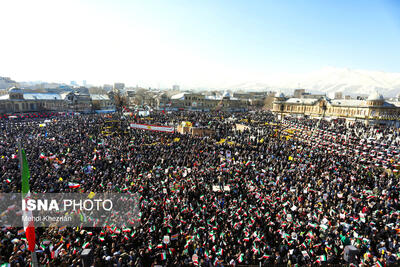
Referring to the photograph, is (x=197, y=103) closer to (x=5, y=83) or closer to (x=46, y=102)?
Result: (x=46, y=102)

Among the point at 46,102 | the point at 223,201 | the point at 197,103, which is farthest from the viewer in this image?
the point at 197,103

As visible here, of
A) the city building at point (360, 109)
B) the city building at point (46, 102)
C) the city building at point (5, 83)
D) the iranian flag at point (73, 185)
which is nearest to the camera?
the iranian flag at point (73, 185)

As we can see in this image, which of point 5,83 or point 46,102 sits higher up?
point 5,83

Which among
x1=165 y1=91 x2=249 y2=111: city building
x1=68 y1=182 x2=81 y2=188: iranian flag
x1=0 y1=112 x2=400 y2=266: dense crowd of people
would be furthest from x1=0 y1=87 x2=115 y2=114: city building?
x1=68 y1=182 x2=81 y2=188: iranian flag

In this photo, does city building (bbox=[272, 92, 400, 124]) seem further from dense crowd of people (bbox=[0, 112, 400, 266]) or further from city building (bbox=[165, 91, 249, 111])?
city building (bbox=[165, 91, 249, 111])

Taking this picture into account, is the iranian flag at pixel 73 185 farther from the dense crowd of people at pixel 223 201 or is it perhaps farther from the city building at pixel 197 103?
the city building at pixel 197 103

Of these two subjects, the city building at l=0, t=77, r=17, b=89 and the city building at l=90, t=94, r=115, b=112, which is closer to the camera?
the city building at l=90, t=94, r=115, b=112

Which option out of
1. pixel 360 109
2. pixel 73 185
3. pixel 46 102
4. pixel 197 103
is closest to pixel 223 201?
pixel 73 185

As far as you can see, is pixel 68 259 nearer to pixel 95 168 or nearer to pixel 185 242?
pixel 185 242

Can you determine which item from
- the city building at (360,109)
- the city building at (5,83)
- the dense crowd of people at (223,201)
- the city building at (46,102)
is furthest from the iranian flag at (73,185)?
the city building at (5,83)
